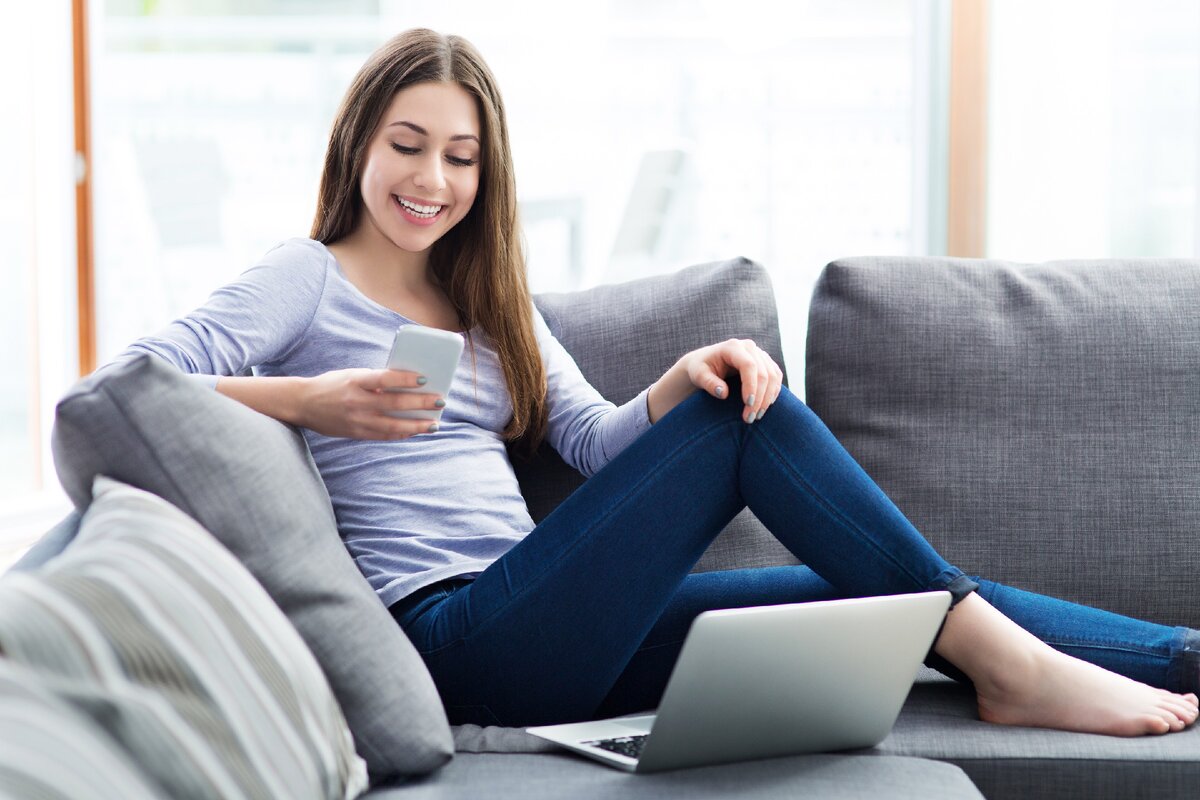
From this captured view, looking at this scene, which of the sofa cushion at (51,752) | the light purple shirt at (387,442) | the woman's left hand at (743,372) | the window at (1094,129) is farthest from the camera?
the window at (1094,129)

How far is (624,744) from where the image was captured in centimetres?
118

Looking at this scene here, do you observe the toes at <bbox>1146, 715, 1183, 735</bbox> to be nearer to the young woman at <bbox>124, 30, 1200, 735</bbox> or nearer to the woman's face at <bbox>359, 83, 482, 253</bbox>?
the young woman at <bbox>124, 30, 1200, 735</bbox>

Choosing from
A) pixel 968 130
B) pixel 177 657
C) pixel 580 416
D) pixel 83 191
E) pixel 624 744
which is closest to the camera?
pixel 177 657

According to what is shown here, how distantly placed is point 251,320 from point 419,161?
0.32m

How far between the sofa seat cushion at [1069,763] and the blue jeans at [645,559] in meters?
0.14

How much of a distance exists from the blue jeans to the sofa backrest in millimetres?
259

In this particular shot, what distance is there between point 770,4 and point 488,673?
6.83 ft

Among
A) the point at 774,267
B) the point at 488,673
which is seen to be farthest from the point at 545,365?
the point at 774,267

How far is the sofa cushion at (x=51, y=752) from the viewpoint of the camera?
2.39 ft

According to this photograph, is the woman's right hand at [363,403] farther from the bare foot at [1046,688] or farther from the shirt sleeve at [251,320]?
the bare foot at [1046,688]

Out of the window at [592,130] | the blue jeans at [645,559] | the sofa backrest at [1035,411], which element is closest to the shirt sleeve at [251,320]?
the blue jeans at [645,559]

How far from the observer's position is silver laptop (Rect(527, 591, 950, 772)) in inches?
40.6

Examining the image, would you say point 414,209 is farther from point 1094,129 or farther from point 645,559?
point 1094,129

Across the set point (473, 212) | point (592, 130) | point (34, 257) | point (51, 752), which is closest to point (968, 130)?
point (592, 130)
